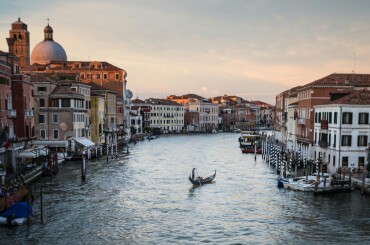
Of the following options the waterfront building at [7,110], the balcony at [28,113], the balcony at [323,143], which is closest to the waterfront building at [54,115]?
the balcony at [28,113]

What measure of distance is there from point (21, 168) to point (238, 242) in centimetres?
1678

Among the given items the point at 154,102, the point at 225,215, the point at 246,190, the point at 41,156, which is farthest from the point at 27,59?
the point at 225,215

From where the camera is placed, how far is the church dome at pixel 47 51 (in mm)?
73062

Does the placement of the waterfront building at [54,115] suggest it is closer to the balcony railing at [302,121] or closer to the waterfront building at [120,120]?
the balcony railing at [302,121]

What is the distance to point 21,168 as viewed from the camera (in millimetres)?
28500

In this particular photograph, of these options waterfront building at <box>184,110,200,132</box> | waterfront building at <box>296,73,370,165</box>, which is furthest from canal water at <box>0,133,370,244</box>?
waterfront building at <box>184,110,200,132</box>

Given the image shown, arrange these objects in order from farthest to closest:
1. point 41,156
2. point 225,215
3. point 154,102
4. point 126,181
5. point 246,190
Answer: point 154,102, point 41,156, point 126,181, point 246,190, point 225,215

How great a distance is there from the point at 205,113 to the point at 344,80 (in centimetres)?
8019

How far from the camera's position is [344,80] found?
118 feet

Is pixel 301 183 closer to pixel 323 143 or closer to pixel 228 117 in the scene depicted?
pixel 323 143

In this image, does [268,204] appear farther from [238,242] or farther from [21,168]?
[21,168]

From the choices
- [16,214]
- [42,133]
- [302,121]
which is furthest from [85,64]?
[16,214]

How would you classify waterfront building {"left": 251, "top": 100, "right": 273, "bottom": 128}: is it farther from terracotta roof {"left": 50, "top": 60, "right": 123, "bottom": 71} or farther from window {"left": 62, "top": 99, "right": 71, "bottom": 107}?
window {"left": 62, "top": 99, "right": 71, "bottom": 107}

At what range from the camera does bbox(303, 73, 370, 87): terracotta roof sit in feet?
116
